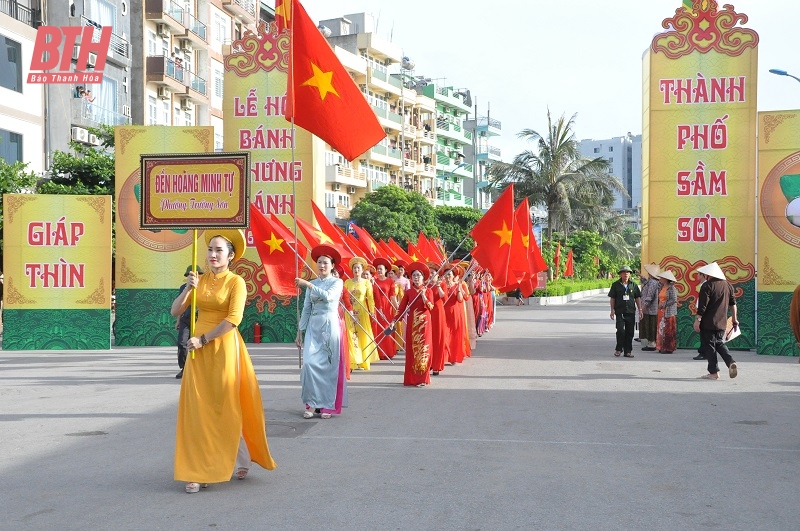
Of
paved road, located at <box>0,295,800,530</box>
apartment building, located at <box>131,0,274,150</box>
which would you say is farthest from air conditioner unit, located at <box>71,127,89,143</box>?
paved road, located at <box>0,295,800,530</box>

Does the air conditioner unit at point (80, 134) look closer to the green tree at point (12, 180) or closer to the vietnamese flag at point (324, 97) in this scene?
the green tree at point (12, 180)

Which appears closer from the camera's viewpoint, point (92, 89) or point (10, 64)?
point (10, 64)

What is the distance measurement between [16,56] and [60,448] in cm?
2625

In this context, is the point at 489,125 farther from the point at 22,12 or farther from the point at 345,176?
the point at 22,12

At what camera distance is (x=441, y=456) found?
807 cm

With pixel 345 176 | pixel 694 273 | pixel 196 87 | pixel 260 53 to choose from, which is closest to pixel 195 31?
pixel 196 87

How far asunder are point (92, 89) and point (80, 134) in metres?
3.62

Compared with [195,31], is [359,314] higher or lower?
lower

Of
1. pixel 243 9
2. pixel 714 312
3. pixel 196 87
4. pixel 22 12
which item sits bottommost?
pixel 714 312

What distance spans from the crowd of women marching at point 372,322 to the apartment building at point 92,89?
17.4 meters

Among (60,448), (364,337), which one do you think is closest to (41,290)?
(364,337)

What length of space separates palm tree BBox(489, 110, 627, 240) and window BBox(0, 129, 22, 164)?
24932 mm

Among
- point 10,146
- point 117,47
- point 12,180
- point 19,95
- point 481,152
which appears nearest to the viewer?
point 12,180

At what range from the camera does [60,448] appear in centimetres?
855
